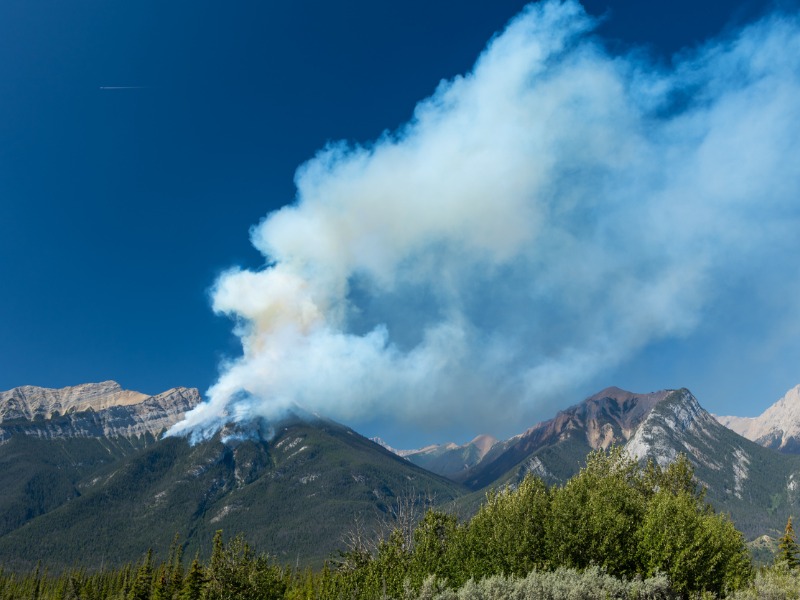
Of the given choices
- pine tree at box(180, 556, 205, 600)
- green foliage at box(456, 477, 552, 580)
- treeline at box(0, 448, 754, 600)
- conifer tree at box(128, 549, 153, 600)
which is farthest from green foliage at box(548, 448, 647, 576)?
conifer tree at box(128, 549, 153, 600)

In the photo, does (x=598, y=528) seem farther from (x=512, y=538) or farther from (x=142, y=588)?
(x=142, y=588)

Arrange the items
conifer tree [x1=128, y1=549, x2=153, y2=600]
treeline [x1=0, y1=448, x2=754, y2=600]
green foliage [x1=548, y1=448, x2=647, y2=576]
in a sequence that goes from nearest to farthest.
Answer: treeline [x1=0, y1=448, x2=754, y2=600], green foliage [x1=548, y1=448, x2=647, y2=576], conifer tree [x1=128, y1=549, x2=153, y2=600]

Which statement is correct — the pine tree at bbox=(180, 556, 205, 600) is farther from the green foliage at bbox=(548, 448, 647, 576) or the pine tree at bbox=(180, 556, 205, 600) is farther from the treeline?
the green foliage at bbox=(548, 448, 647, 576)

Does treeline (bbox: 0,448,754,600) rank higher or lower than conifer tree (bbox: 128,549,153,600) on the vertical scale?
higher

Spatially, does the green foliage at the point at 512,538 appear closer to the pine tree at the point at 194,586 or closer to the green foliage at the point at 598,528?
the green foliage at the point at 598,528

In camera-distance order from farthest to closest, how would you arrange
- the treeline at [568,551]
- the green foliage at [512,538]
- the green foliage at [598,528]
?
1. the green foliage at [512,538]
2. the green foliage at [598,528]
3. the treeline at [568,551]

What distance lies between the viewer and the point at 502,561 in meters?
47.9

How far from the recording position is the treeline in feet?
128

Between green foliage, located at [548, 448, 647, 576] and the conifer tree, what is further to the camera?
the conifer tree

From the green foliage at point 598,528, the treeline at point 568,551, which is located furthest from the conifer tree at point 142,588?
the green foliage at point 598,528

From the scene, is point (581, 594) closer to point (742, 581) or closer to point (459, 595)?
point (459, 595)

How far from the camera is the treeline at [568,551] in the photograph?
3906 centimetres

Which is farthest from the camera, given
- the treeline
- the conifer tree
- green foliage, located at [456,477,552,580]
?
the conifer tree

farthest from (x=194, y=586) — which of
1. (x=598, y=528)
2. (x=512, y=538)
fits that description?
(x=598, y=528)
